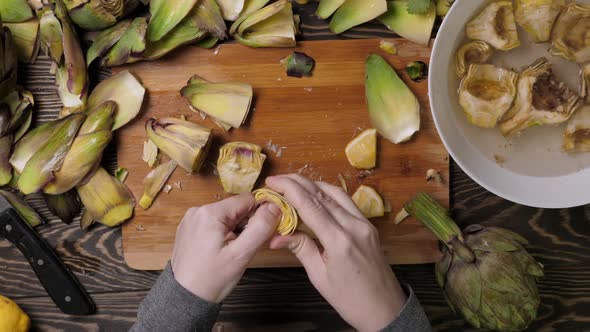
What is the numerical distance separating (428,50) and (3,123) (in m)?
0.72

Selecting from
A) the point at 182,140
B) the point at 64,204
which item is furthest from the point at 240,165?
the point at 64,204

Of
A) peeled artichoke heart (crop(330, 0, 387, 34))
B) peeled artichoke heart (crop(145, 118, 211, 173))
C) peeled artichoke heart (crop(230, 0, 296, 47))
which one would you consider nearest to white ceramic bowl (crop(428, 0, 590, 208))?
peeled artichoke heart (crop(330, 0, 387, 34))

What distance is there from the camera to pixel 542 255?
1.03 m

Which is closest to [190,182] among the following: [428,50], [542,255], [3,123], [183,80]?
[183,80]

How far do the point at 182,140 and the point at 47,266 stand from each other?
0.32 meters

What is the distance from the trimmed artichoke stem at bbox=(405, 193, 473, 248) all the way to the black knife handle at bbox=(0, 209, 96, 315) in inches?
23.3

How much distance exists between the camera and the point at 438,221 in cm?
95

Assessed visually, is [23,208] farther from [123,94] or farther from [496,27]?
[496,27]

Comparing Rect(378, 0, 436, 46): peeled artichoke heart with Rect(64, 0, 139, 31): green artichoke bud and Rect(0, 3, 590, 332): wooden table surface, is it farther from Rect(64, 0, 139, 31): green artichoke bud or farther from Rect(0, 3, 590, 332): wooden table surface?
Rect(64, 0, 139, 31): green artichoke bud

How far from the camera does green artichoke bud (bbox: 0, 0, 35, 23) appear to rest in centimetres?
99

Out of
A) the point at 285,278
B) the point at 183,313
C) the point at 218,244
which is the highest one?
the point at 218,244

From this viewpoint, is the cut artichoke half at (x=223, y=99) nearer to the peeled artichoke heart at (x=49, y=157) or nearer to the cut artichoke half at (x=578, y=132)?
the peeled artichoke heart at (x=49, y=157)

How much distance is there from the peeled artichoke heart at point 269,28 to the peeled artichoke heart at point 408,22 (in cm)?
15

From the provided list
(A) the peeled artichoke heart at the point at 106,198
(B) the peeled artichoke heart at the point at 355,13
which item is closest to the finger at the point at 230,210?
(A) the peeled artichoke heart at the point at 106,198
